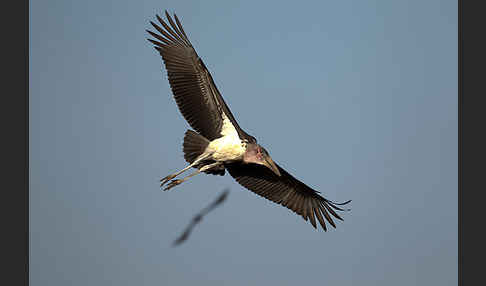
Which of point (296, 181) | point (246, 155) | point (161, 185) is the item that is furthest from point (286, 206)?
point (161, 185)

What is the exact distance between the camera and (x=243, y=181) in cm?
1144

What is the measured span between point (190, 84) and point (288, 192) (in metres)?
2.95

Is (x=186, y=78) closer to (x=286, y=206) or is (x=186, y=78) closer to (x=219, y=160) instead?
(x=219, y=160)

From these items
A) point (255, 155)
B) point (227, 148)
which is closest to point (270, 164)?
point (255, 155)

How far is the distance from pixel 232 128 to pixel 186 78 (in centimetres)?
114

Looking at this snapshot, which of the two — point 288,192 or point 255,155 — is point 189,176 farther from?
point 288,192

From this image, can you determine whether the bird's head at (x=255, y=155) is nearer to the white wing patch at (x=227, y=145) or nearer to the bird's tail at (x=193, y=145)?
the white wing patch at (x=227, y=145)

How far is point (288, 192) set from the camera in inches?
464

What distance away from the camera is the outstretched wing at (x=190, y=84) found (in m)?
10.3

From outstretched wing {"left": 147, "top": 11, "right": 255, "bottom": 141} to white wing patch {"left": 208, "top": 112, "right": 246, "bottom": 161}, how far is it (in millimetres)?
97

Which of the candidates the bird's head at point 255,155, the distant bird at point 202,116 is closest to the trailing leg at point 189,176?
the distant bird at point 202,116

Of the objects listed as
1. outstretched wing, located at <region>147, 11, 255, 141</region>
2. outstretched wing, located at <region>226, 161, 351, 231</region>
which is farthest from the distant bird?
outstretched wing, located at <region>226, 161, 351, 231</region>

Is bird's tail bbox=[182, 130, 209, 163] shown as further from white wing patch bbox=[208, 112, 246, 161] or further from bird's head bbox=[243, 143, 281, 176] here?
bird's head bbox=[243, 143, 281, 176]

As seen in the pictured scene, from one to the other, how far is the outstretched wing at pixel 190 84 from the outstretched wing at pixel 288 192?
134 centimetres
